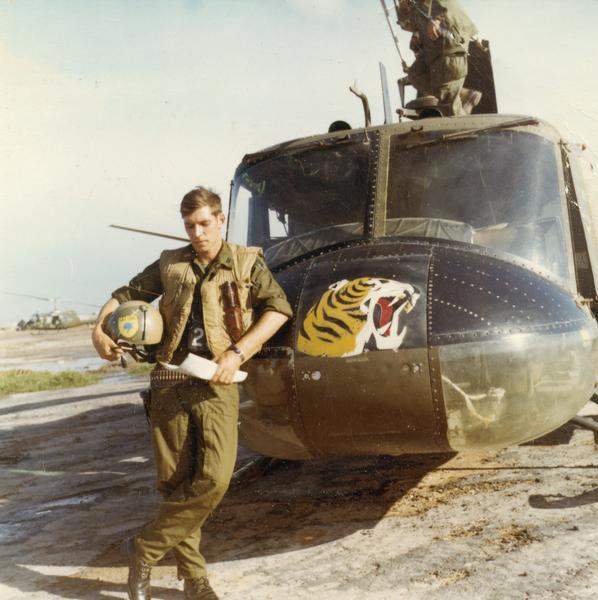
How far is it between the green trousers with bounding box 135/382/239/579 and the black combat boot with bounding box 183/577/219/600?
0.04 meters

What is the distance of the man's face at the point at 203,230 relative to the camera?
11.5 feet

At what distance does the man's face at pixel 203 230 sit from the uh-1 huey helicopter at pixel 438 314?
0.52m

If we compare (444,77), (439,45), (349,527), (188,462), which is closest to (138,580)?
(188,462)

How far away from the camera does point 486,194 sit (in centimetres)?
453

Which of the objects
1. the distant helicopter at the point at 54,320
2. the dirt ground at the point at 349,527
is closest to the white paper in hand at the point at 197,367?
the dirt ground at the point at 349,527

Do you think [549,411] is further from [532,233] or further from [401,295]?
[532,233]

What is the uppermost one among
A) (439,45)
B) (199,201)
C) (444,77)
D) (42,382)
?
(439,45)

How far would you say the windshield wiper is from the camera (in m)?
4.76

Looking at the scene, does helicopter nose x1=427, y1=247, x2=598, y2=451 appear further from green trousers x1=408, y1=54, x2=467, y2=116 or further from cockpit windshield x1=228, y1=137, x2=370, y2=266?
green trousers x1=408, y1=54, x2=467, y2=116

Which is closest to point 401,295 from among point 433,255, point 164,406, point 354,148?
point 433,255

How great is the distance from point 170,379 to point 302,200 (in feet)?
7.20

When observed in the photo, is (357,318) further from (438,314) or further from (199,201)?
(199,201)

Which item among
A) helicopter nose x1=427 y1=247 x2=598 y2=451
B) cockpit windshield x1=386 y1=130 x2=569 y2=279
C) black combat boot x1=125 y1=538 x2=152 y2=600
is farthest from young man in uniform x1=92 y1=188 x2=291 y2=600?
cockpit windshield x1=386 y1=130 x2=569 y2=279

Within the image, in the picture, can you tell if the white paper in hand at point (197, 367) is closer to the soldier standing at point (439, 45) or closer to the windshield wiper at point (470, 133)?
the windshield wiper at point (470, 133)
